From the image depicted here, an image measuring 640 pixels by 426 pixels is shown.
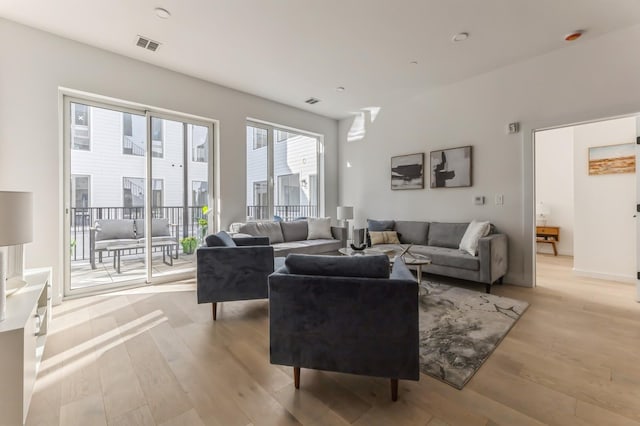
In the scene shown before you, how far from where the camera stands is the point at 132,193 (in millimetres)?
4156

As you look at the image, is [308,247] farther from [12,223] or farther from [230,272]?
[12,223]

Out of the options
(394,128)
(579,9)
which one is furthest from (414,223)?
(579,9)

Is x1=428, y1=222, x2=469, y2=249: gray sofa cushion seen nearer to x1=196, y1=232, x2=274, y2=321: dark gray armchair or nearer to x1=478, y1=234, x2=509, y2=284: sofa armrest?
x1=478, y1=234, x2=509, y2=284: sofa armrest

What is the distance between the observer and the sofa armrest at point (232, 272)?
A: 264cm

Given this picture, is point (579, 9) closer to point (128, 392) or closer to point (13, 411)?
point (128, 392)

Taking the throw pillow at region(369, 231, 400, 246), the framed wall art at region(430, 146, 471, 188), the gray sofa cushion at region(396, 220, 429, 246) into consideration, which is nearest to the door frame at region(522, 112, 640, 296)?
the framed wall art at region(430, 146, 471, 188)

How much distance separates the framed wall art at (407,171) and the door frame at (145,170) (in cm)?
307

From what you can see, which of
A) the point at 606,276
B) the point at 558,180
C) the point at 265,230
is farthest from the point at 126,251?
the point at 558,180

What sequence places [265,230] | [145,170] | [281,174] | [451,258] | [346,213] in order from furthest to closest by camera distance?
[281,174] → [346,213] → [265,230] → [145,170] → [451,258]

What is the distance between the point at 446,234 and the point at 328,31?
3125 millimetres

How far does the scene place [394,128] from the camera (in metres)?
5.22

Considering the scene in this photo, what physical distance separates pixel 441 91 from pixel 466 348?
12.8 feet

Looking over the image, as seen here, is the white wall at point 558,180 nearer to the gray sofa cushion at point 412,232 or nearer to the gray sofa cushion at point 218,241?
the gray sofa cushion at point 412,232

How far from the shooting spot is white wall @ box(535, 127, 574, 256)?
18.8 ft
